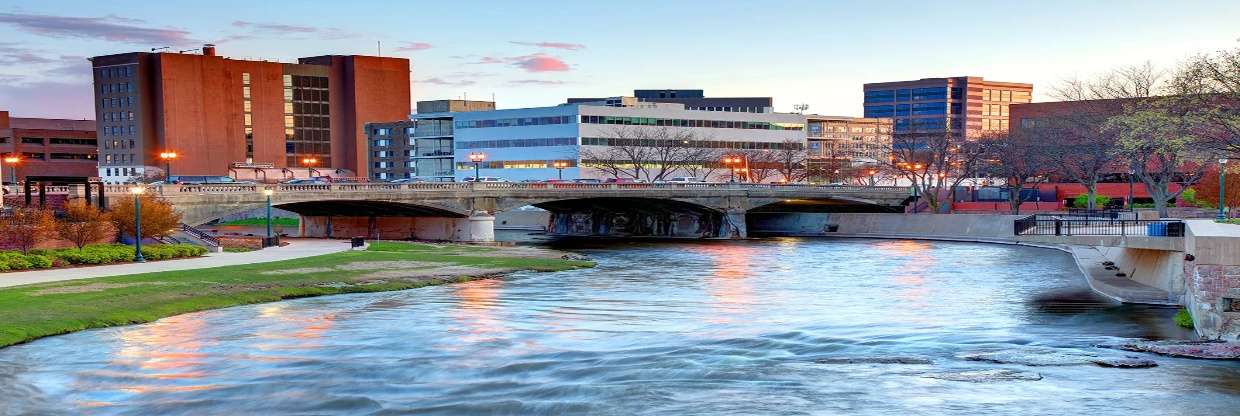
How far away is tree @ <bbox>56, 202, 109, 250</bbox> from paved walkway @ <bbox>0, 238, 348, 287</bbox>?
3.80 meters

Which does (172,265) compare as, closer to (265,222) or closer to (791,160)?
(265,222)

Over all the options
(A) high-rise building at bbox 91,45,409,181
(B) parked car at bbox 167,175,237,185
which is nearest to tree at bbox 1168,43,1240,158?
(B) parked car at bbox 167,175,237,185

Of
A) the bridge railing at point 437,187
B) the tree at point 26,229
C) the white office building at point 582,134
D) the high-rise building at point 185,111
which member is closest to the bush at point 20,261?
the tree at point 26,229

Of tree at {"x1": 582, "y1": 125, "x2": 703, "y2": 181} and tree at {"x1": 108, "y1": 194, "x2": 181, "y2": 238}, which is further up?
tree at {"x1": 582, "y1": 125, "x2": 703, "y2": 181}

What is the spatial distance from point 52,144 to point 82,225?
155 m

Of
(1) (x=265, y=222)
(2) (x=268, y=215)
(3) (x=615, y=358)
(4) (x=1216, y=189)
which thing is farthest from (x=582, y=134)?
(3) (x=615, y=358)

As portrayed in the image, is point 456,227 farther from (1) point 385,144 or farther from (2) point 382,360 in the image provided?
(1) point 385,144

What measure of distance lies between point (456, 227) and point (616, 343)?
199 ft

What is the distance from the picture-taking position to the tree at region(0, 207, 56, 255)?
5016 centimetres

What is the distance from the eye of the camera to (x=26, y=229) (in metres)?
50.1

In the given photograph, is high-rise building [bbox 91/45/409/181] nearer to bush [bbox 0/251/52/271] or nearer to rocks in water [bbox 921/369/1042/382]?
bush [bbox 0/251/52/271]

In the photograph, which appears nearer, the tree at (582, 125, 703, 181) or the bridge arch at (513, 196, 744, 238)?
the bridge arch at (513, 196, 744, 238)

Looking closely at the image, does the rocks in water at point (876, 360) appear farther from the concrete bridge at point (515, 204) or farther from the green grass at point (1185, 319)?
the concrete bridge at point (515, 204)

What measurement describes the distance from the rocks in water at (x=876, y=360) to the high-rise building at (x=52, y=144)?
587 feet
